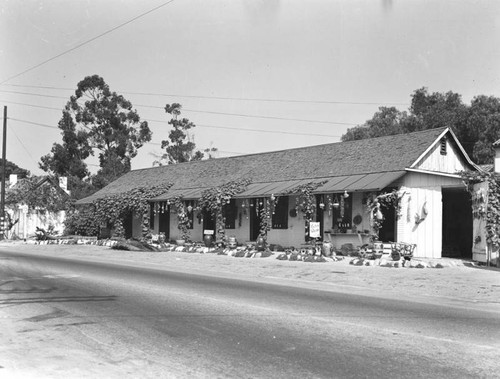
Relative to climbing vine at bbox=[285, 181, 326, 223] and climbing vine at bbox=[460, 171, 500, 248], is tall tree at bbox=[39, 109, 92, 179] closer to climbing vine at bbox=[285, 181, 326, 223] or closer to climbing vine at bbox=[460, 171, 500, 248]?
climbing vine at bbox=[285, 181, 326, 223]

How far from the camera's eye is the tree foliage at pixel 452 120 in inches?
1350

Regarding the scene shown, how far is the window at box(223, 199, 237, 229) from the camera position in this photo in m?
27.7

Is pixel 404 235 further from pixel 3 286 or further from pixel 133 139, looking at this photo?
pixel 133 139

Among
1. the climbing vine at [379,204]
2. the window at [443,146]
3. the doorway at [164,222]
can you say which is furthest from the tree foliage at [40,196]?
the window at [443,146]

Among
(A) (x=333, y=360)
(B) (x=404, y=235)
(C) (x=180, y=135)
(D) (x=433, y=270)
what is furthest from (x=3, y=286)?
(C) (x=180, y=135)

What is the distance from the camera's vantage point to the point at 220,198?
26094 mm

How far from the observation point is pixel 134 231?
34.8 meters

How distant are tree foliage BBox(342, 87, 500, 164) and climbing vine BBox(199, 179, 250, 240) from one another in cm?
1261

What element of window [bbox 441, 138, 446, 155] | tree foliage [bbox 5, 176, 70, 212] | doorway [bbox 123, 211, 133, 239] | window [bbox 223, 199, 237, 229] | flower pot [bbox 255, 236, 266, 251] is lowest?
flower pot [bbox 255, 236, 266, 251]

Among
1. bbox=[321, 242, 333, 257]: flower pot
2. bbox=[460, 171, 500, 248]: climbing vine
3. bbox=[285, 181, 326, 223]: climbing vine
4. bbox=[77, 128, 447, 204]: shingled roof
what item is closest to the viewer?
bbox=[460, 171, 500, 248]: climbing vine

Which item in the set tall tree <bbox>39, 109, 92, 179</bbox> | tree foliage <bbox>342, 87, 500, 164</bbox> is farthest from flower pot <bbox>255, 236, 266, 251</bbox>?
tall tree <bbox>39, 109, 92, 179</bbox>

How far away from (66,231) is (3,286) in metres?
28.6

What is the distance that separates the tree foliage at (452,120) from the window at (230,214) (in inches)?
507

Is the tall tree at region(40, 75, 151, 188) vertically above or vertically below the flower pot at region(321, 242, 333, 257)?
above
